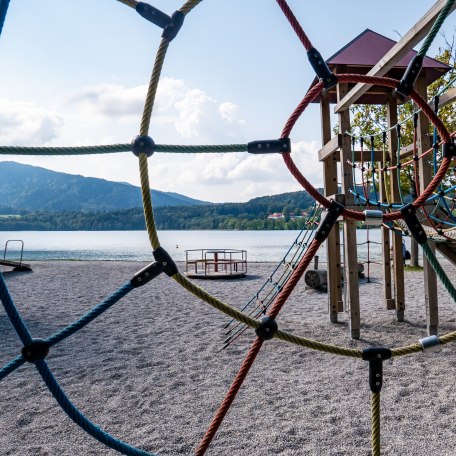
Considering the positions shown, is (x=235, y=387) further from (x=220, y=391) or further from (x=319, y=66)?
(x=220, y=391)

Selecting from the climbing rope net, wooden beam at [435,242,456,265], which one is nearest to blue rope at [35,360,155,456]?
the climbing rope net

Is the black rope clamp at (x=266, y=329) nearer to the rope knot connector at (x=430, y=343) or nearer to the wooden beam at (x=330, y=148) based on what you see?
the rope knot connector at (x=430, y=343)

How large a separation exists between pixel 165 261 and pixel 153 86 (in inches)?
23.8

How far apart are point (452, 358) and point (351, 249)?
173cm

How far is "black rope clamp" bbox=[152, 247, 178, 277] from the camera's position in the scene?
5.76 ft

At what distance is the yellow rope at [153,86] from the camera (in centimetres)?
183

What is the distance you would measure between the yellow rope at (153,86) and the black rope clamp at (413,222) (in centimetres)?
99

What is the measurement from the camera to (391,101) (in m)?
7.84

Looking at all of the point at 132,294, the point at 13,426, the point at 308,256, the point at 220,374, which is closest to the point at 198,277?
the point at 132,294

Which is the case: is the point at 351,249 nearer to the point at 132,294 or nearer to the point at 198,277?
the point at 132,294

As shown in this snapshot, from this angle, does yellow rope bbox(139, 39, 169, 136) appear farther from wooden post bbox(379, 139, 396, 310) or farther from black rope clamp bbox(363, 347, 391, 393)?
wooden post bbox(379, 139, 396, 310)

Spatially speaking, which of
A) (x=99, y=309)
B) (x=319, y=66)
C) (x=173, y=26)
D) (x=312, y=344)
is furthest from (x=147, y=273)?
(x=319, y=66)

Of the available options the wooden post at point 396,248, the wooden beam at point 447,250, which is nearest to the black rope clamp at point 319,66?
the wooden beam at point 447,250

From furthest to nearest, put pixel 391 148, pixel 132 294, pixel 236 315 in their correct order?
pixel 132 294 < pixel 391 148 < pixel 236 315
